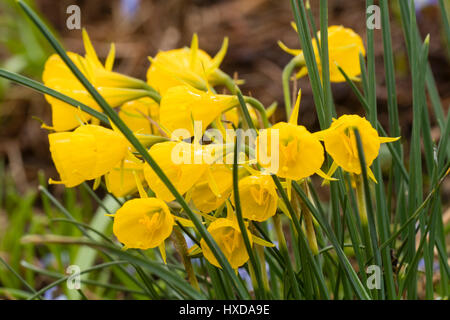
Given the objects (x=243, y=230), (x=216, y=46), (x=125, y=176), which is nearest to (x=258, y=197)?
(x=243, y=230)

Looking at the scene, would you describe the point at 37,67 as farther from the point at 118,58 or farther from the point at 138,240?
the point at 138,240

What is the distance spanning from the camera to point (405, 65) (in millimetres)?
2104

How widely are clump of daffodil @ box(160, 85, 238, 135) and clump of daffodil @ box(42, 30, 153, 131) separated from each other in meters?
0.10

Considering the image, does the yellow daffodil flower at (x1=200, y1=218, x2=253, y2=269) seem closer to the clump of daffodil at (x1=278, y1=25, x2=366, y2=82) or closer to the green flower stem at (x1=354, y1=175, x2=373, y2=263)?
the green flower stem at (x1=354, y1=175, x2=373, y2=263)

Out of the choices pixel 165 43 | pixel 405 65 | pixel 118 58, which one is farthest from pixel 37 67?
pixel 405 65

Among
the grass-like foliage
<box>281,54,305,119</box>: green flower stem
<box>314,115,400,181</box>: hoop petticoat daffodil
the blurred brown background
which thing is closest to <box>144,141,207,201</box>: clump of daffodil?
the grass-like foliage

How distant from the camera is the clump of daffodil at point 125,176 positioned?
0.56 meters

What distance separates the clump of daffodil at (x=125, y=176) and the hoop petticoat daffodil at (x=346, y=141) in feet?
0.63

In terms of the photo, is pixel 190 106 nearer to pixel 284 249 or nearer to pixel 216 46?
pixel 284 249

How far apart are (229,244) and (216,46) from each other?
1.75m

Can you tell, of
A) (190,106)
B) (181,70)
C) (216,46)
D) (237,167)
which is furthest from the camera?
(216,46)

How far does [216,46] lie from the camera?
2.21m

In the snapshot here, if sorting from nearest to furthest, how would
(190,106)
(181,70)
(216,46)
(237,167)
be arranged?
(237,167) < (190,106) < (181,70) < (216,46)

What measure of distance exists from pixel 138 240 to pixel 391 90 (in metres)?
0.39
